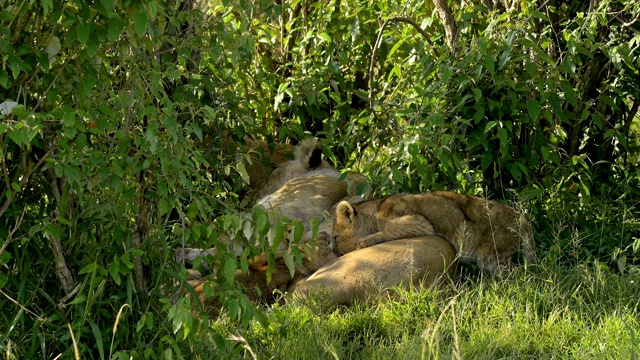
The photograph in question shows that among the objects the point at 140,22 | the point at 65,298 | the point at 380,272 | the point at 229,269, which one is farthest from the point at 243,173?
the point at 140,22

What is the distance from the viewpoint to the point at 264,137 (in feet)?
25.9

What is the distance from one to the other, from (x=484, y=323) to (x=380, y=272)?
878 millimetres

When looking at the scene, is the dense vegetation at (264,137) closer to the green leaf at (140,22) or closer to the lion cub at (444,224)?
the green leaf at (140,22)

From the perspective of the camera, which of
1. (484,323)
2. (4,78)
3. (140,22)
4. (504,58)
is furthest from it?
(504,58)

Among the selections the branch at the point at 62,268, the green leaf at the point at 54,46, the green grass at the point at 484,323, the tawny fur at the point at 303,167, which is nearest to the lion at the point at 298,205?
the tawny fur at the point at 303,167

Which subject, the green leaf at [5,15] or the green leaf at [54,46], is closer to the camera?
the green leaf at [5,15]

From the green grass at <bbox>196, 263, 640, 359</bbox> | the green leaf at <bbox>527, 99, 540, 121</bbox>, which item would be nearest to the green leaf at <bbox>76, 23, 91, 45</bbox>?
the green grass at <bbox>196, 263, 640, 359</bbox>

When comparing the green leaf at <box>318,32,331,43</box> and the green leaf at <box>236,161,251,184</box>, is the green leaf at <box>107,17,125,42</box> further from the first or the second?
the green leaf at <box>318,32,331,43</box>

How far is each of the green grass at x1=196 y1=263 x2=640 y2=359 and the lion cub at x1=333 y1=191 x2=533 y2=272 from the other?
41 centimetres

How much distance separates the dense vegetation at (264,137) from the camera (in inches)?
167

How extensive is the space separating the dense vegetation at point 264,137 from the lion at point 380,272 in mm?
271

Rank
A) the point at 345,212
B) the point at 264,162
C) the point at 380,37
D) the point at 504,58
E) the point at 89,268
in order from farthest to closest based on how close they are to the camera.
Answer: the point at 264,162, the point at 380,37, the point at 345,212, the point at 504,58, the point at 89,268

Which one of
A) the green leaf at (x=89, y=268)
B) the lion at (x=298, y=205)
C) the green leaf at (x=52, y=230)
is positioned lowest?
the lion at (x=298, y=205)

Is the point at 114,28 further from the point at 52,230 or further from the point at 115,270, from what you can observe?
→ the point at 115,270
